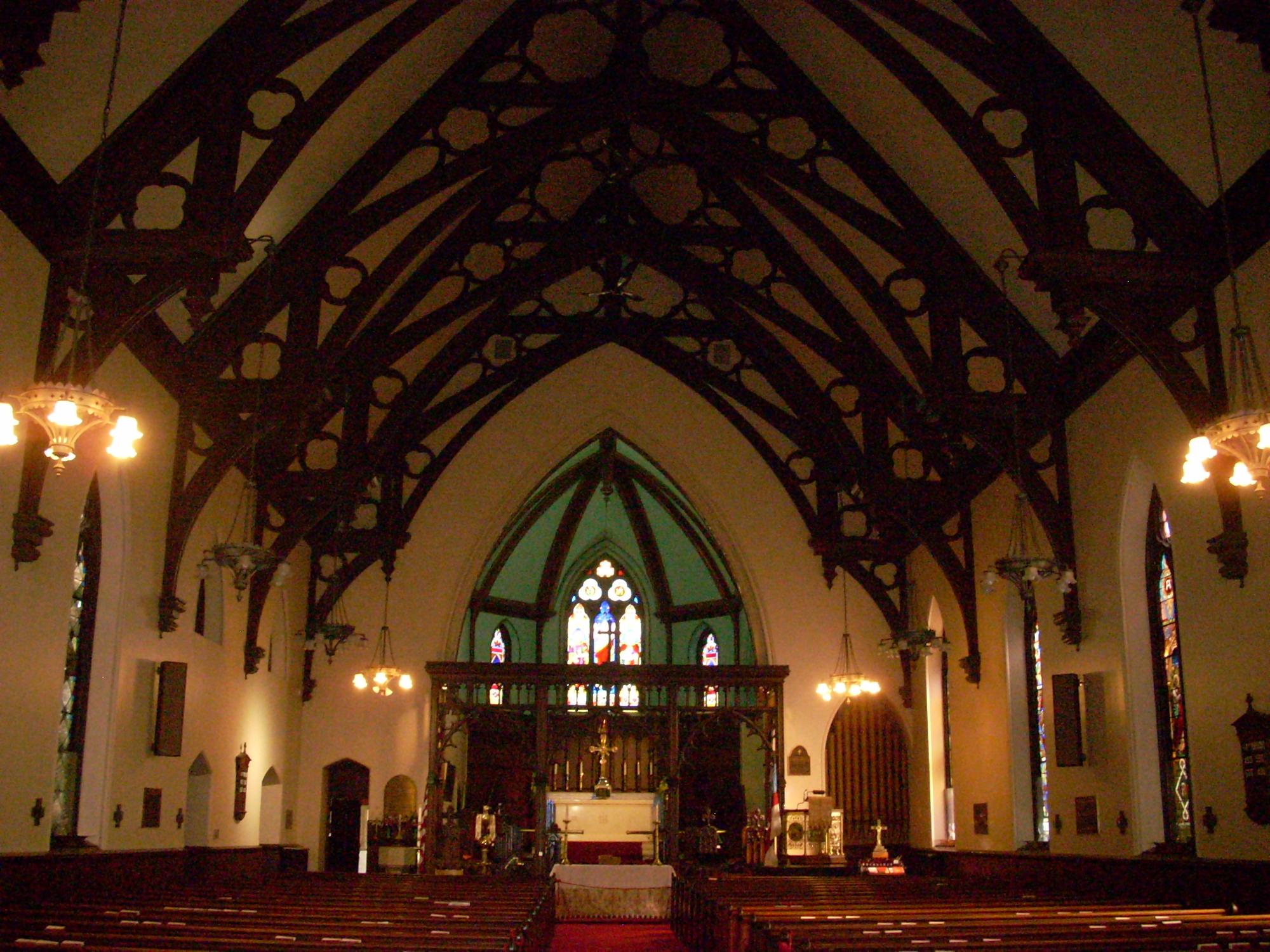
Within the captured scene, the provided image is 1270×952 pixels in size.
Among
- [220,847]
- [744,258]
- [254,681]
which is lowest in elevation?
[220,847]

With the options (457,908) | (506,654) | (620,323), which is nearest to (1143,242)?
(457,908)

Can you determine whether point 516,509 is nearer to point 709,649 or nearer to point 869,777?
point 709,649

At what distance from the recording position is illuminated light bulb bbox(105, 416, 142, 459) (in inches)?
344

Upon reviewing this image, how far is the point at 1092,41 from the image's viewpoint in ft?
39.0

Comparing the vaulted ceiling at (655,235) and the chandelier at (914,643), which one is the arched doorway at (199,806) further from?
the chandelier at (914,643)

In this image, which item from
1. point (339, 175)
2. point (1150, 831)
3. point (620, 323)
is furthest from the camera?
point (620, 323)

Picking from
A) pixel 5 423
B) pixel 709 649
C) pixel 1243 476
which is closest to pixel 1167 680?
pixel 1243 476

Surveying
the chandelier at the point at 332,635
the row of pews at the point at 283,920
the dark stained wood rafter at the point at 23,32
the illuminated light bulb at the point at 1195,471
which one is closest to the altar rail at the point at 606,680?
the chandelier at the point at 332,635

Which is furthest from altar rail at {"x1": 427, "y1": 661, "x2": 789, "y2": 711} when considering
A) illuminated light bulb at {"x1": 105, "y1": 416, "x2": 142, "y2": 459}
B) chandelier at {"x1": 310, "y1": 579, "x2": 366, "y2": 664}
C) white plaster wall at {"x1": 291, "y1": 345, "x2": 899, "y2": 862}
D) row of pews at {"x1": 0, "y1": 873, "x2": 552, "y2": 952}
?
illuminated light bulb at {"x1": 105, "y1": 416, "x2": 142, "y2": 459}

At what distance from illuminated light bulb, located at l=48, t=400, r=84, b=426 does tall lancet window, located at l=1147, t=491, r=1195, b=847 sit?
10647 mm

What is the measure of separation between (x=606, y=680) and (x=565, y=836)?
283cm

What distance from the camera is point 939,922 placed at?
900 centimetres

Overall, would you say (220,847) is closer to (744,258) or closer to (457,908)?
(457,908)

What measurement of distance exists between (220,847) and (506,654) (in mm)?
12361
